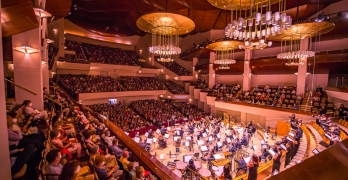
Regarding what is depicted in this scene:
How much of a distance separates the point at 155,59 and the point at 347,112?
21.8m

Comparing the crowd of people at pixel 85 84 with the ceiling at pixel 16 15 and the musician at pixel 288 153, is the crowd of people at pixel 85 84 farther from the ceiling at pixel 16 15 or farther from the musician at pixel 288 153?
the musician at pixel 288 153

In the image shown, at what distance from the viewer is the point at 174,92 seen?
22781 mm

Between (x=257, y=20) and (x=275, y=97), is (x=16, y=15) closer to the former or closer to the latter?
(x=257, y=20)

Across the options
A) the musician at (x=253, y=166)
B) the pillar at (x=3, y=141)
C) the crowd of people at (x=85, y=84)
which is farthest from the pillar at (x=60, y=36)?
the musician at (x=253, y=166)

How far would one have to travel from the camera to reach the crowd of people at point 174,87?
23203 millimetres

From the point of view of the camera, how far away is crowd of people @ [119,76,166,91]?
21.0m

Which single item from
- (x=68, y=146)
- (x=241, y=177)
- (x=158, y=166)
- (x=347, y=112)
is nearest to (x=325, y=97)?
(x=347, y=112)

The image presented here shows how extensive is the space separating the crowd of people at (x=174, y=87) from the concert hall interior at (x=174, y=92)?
0.68 ft

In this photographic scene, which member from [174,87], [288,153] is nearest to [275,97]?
[288,153]

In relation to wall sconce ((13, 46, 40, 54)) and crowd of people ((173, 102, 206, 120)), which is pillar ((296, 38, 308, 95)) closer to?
crowd of people ((173, 102, 206, 120))

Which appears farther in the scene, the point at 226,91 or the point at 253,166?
the point at 226,91

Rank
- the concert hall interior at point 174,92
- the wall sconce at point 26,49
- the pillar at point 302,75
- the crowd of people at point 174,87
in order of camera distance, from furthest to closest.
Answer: the crowd of people at point 174,87 → the pillar at point 302,75 → the wall sconce at point 26,49 → the concert hall interior at point 174,92

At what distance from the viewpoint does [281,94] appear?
48.4 feet

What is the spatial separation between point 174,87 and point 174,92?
1.54 m
